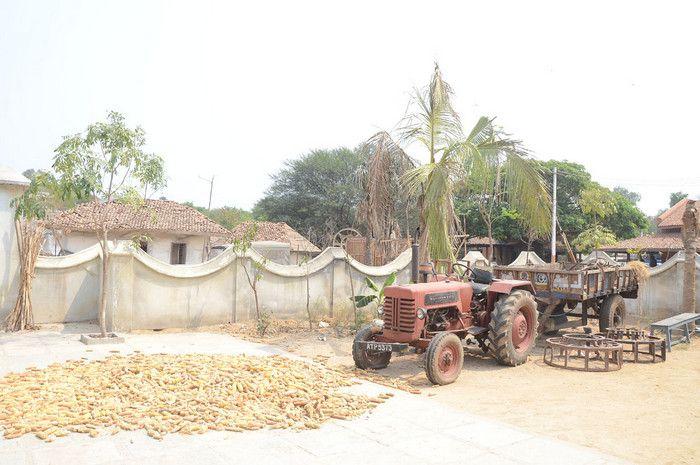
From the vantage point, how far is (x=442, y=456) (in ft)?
15.3

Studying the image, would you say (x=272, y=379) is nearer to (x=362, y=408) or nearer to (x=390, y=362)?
(x=362, y=408)

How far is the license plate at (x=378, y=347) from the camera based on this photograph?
25.2 ft

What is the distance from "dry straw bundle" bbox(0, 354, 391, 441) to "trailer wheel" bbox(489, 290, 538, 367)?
2.50 m

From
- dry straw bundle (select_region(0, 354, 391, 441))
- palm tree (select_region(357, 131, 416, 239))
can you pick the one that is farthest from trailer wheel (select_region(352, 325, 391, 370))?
palm tree (select_region(357, 131, 416, 239))

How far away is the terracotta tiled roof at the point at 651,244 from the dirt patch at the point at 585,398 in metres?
24.8

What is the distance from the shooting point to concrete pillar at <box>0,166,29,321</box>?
10.3m

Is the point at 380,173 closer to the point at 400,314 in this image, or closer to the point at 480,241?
the point at 400,314

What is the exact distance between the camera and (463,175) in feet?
35.8

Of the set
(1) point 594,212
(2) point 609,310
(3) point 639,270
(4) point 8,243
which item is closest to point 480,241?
(1) point 594,212

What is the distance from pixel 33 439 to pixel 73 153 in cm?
590

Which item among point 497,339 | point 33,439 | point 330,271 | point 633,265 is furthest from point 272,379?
point 633,265

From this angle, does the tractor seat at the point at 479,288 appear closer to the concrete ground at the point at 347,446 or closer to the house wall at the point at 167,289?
Answer: the concrete ground at the point at 347,446

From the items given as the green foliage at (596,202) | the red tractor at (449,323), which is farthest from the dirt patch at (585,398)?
the green foliage at (596,202)

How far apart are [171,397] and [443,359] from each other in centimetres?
366
